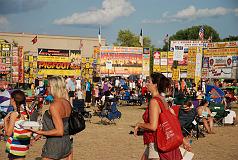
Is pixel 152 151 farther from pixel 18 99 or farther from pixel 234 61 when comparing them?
pixel 234 61

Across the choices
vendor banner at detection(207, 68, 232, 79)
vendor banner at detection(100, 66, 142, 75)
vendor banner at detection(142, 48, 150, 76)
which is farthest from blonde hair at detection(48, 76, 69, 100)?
vendor banner at detection(100, 66, 142, 75)

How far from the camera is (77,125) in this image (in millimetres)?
4223

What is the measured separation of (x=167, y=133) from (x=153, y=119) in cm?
18

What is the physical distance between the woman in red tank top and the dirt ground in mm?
4355

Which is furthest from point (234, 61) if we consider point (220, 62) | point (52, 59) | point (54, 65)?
point (52, 59)

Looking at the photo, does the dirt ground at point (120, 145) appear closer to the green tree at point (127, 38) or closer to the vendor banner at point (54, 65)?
the vendor banner at point (54, 65)

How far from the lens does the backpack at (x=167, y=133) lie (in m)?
3.75

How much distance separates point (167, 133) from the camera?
3754 mm

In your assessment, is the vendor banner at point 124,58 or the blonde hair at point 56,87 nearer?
the blonde hair at point 56,87

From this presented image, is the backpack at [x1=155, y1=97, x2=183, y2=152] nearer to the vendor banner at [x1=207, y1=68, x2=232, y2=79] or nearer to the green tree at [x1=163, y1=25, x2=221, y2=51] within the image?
the vendor banner at [x1=207, y1=68, x2=232, y2=79]

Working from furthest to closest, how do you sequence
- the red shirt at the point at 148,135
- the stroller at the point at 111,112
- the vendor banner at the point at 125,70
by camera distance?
the vendor banner at the point at 125,70 → the stroller at the point at 111,112 → the red shirt at the point at 148,135

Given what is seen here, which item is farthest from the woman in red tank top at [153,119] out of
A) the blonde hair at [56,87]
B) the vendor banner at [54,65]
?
the vendor banner at [54,65]

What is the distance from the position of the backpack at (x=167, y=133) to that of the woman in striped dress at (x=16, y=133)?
155 centimetres

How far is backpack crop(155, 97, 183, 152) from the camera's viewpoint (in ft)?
12.3
